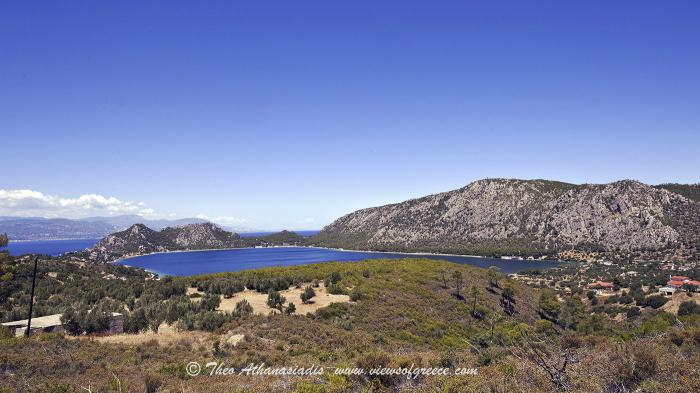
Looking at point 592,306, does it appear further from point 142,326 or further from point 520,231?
point 520,231

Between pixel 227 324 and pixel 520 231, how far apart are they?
162 m

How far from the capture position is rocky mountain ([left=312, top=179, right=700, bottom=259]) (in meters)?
126

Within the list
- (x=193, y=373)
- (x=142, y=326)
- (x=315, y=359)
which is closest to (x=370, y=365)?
(x=315, y=359)

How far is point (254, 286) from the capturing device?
37.3m

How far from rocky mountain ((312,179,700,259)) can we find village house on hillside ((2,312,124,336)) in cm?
13610

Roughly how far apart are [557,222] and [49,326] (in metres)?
165

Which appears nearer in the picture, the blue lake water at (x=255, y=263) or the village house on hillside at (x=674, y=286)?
the village house on hillside at (x=674, y=286)

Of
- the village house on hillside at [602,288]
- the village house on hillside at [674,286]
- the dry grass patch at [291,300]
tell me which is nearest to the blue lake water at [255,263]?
the village house on hillside at [602,288]
